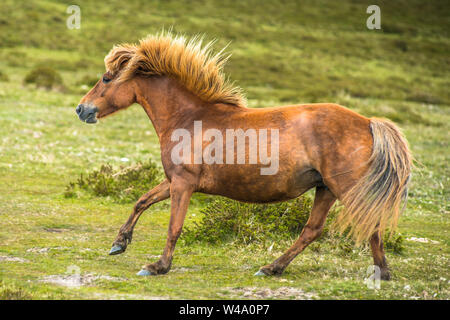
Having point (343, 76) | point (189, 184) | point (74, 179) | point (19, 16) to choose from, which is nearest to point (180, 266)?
point (189, 184)

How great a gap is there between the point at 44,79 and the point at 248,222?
23.0 m

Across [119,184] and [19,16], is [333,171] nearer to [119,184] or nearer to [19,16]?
[119,184]

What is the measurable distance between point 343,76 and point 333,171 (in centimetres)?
4268

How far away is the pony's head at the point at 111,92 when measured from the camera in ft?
25.6

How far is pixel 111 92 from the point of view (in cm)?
783

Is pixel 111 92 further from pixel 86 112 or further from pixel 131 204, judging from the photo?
pixel 131 204

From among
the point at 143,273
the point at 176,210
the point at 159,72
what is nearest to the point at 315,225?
the point at 176,210

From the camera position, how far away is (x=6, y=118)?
19.6m

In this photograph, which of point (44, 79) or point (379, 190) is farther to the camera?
point (44, 79)

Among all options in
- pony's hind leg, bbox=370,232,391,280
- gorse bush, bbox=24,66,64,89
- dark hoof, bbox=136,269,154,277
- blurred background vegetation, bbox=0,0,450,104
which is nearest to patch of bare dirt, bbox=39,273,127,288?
dark hoof, bbox=136,269,154,277

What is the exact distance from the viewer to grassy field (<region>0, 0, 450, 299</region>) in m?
6.64

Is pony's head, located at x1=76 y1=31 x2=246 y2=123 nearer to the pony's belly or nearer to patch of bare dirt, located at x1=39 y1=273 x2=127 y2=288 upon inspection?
the pony's belly

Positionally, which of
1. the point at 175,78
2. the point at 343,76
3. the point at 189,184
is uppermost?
the point at 175,78

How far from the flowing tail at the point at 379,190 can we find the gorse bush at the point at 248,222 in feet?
7.96
